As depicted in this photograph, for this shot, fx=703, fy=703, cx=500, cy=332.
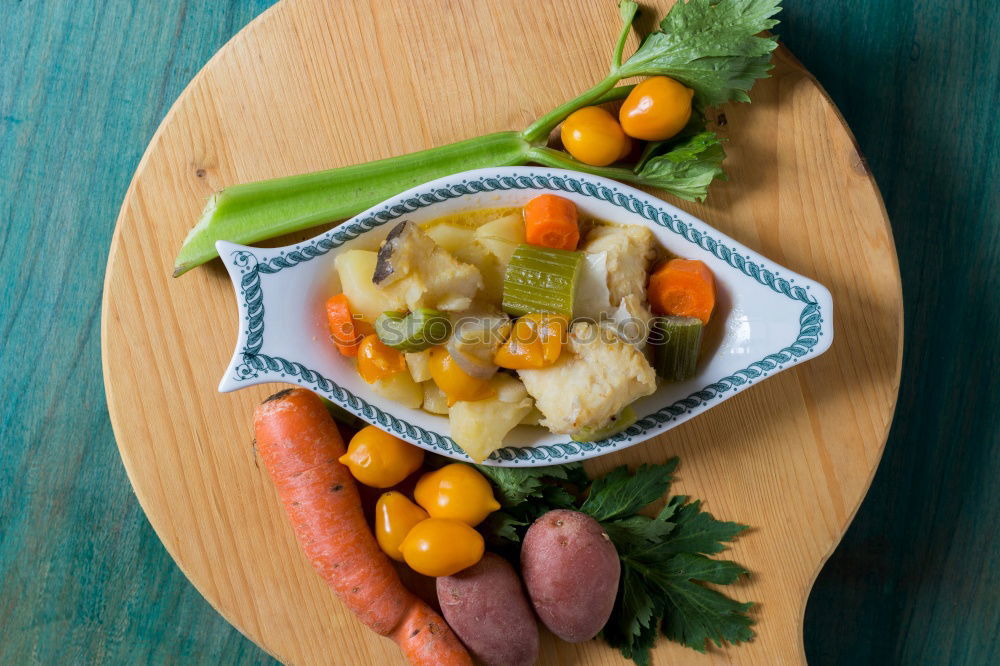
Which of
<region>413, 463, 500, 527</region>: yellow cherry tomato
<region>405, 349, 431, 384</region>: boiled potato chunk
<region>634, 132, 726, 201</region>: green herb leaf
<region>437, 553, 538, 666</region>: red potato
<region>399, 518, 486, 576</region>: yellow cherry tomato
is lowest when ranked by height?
<region>437, 553, 538, 666</region>: red potato

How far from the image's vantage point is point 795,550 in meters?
2.51

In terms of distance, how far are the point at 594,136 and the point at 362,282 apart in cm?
90

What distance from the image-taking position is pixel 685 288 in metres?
2.21

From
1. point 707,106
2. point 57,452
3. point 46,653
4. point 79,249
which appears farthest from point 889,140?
point 46,653

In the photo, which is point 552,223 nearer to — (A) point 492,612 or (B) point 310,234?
(B) point 310,234

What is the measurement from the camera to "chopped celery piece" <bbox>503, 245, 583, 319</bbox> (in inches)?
86.8

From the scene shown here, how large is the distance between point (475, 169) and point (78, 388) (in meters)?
2.29

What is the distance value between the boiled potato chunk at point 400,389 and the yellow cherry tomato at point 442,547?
0.42m

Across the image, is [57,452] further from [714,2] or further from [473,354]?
[714,2]

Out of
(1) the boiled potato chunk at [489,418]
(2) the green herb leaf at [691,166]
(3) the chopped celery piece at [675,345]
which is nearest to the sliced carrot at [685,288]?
(3) the chopped celery piece at [675,345]

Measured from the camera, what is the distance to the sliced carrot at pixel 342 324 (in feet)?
7.56

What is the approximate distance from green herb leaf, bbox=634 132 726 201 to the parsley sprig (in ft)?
3.12

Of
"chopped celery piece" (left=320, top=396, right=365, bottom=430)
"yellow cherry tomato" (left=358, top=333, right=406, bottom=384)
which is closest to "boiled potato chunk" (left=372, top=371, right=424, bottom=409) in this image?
"yellow cherry tomato" (left=358, top=333, right=406, bottom=384)

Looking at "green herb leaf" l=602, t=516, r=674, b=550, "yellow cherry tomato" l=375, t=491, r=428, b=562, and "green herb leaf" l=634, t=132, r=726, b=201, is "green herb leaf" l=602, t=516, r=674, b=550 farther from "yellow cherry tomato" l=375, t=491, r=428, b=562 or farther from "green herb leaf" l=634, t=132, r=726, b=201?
"green herb leaf" l=634, t=132, r=726, b=201
